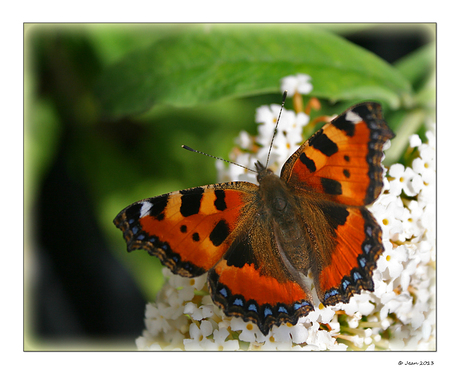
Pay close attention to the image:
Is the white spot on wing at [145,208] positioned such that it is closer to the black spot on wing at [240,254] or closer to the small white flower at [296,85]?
the black spot on wing at [240,254]

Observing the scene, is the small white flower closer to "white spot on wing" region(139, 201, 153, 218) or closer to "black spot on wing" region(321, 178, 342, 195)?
"black spot on wing" region(321, 178, 342, 195)

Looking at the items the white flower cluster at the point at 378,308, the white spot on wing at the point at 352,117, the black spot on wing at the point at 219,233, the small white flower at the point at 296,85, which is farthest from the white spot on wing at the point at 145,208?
the small white flower at the point at 296,85

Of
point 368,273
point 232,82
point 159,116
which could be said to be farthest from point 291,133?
point 159,116

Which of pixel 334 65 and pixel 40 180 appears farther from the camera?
pixel 40 180

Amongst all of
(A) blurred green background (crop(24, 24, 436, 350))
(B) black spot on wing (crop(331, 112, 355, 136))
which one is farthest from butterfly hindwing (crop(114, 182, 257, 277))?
(A) blurred green background (crop(24, 24, 436, 350))

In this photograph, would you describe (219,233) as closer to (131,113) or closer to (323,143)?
(323,143)
